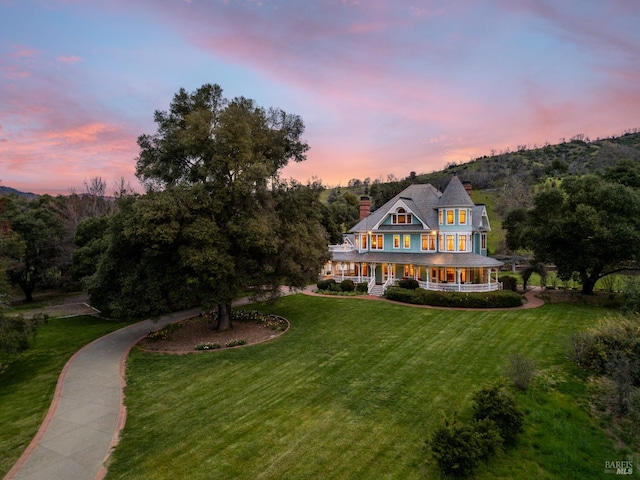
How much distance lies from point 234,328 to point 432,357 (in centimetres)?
1183

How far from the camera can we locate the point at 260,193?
60.6ft

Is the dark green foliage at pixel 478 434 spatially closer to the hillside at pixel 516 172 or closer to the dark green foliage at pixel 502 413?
the dark green foliage at pixel 502 413

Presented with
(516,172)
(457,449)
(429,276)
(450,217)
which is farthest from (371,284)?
(516,172)

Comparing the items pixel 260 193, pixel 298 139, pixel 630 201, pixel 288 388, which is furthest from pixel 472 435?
pixel 630 201

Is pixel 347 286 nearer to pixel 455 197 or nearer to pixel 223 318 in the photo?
pixel 455 197

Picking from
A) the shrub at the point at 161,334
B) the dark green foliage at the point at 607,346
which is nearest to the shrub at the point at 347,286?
the shrub at the point at 161,334

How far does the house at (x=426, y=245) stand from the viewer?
2862 centimetres

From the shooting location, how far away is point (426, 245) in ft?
102

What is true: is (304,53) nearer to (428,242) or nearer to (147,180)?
(147,180)

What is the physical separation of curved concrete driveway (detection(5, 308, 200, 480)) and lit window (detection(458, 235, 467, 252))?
2682 cm

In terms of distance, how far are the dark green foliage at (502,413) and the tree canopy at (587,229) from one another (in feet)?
63.7

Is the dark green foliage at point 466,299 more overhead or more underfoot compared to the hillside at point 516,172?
more underfoot

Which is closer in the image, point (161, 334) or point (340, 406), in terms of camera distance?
point (340, 406)

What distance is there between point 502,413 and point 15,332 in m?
17.9
